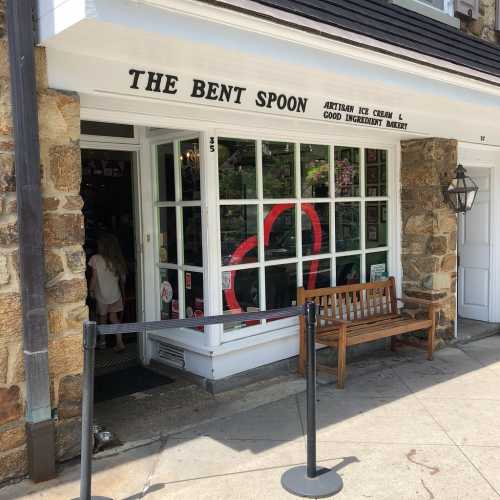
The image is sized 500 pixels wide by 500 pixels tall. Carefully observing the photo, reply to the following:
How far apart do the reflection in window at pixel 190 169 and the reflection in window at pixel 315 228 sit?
121 cm

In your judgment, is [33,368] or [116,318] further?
[116,318]

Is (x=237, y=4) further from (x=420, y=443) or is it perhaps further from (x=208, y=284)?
(x=420, y=443)

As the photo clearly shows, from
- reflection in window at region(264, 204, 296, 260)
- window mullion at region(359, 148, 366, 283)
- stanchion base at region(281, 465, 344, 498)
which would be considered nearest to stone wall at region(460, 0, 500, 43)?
window mullion at region(359, 148, 366, 283)

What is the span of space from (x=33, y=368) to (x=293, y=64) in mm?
2584

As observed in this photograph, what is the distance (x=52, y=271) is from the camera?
11.0ft

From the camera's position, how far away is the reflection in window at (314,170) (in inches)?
218

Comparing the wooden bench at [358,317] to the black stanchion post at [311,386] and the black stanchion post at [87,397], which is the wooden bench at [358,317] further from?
the black stanchion post at [87,397]

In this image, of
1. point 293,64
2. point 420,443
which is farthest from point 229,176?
point 420,443

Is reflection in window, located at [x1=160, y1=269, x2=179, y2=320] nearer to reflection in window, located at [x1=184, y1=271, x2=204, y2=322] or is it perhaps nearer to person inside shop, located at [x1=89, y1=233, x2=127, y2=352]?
→ reflection in window, located at [x1=184, y1=271, x2=204, y2=322]

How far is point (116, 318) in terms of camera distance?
6.24 m

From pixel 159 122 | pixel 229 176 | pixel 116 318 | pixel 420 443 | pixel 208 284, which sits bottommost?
pixel 420 443

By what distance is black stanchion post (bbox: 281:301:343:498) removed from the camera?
3066 millimetres

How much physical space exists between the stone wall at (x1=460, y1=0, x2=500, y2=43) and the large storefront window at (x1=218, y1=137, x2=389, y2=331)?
6.79ft

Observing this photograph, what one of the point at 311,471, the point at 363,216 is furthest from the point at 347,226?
the point at 311,471
